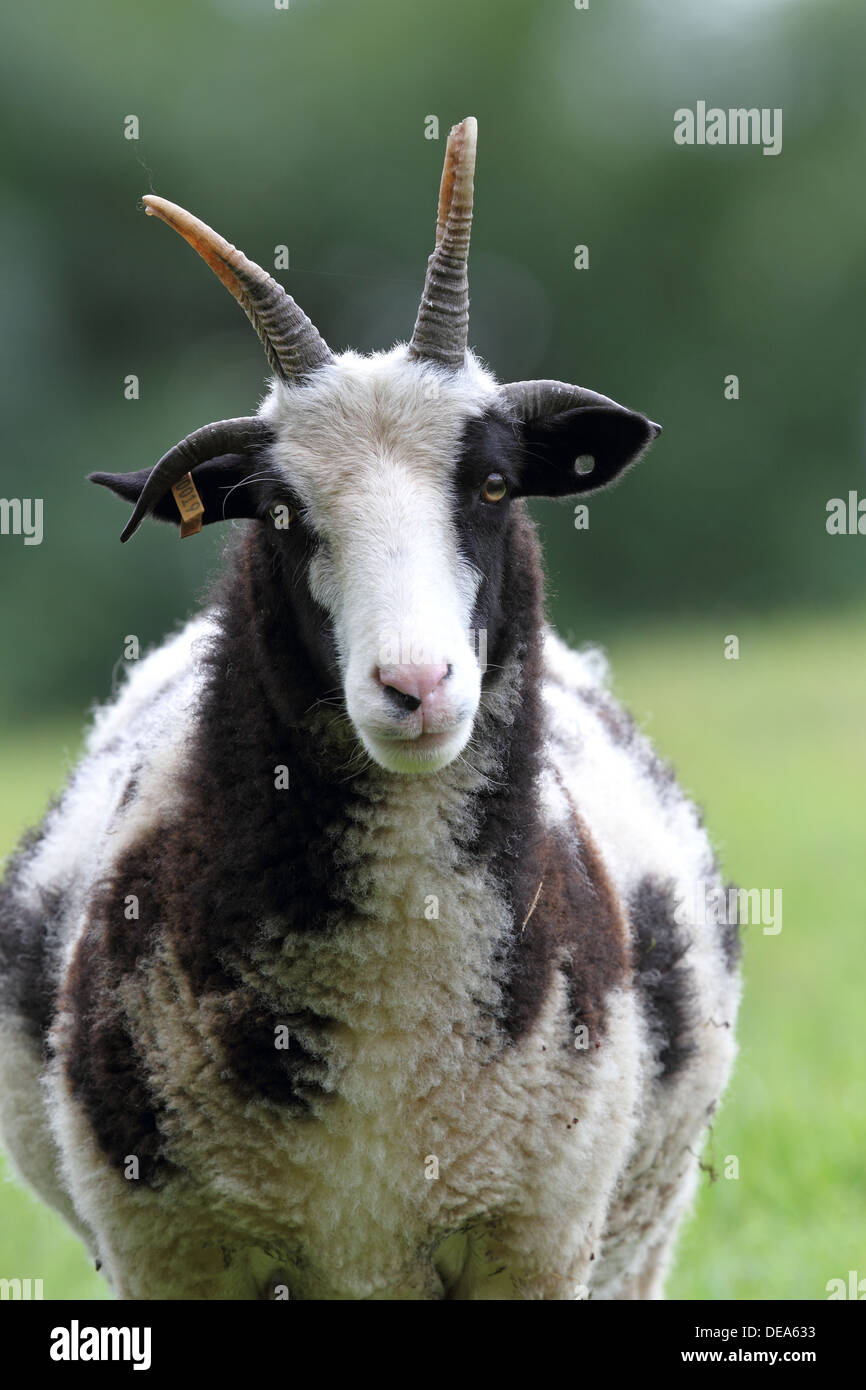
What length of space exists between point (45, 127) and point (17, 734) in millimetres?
12058

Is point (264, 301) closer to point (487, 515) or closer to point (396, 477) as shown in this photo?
point (396, 477)

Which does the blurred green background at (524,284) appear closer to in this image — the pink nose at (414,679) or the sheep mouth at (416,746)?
the sheep mouth at (416,746)

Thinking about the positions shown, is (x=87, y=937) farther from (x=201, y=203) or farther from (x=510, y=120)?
(x=510, y=120)

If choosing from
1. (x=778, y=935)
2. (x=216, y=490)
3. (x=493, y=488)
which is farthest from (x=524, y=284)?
(x=493, y=488)

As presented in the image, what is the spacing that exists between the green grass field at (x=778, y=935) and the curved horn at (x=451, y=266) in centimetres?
328

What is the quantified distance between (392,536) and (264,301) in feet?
2.55

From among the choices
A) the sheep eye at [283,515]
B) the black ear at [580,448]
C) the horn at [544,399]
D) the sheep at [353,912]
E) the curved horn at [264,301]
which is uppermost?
the curved horn at [264,301]

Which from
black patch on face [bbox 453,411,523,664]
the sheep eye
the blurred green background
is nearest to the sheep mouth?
black patch on face [bbox 453,411,523,664]

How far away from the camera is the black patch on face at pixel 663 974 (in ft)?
15.6

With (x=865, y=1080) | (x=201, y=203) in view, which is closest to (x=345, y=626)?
(x=865, y=1080)

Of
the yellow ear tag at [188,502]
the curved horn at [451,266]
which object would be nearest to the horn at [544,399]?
the curved horn at [451,266]

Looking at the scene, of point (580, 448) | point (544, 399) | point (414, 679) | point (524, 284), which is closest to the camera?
point (414, 679)

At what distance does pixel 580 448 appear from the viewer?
4.13 metres

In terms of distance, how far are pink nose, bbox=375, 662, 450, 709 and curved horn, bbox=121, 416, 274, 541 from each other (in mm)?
831
